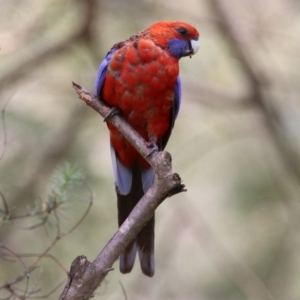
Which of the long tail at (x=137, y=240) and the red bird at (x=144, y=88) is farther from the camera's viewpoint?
the red bird at (x=144, y=88)

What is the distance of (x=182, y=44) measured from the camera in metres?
3.25

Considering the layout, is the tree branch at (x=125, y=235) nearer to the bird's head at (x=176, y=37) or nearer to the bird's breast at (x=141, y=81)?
the bird's breast at (x=141, y=81)

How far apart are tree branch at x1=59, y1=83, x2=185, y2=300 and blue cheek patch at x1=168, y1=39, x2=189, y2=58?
0.83m

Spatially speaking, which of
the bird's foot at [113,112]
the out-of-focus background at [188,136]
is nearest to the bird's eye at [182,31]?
the bird's foot at [113,112]

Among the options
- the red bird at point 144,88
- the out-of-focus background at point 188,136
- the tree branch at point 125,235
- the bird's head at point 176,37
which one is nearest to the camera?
the tree branch at point 125,235

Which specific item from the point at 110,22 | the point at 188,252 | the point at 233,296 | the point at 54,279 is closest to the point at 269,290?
the point at 233,296

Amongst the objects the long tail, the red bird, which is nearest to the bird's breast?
the red bird

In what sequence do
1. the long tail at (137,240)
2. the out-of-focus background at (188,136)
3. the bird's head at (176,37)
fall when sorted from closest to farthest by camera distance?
the long tail at (137,240)
the bird's head at (176,37)
the out-of-focus background at (188,136)

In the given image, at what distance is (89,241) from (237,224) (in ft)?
4.83

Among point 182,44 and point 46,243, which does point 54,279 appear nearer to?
point 46,243

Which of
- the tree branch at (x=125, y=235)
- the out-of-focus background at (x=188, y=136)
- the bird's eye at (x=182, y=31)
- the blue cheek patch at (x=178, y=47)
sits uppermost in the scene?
the bird's eye at (x=182, y=31)

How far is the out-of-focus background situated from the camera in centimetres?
405

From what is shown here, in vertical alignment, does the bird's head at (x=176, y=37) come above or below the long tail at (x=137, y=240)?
above

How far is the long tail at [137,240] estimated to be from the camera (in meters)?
2.96
